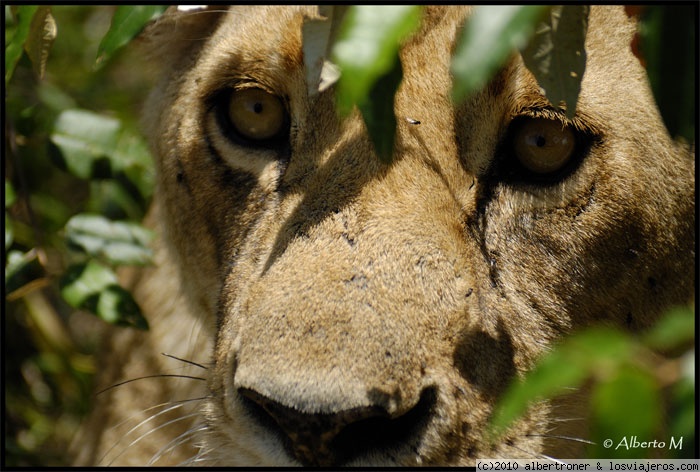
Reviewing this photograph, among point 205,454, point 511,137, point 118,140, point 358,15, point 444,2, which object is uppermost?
point 358,15

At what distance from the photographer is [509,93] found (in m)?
2.49

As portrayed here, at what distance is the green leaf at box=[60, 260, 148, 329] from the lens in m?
3.21

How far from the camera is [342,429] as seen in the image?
2086mm

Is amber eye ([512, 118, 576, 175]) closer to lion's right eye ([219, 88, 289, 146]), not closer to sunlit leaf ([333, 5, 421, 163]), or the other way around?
lion's right eye ([219, 88, 289, 146])

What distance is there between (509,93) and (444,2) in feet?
1.08

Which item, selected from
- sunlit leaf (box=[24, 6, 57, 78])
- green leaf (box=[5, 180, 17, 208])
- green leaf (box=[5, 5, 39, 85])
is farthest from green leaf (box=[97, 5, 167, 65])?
green leaf (box=[5, 180, 17, 208])

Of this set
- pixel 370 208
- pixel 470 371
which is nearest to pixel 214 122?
pixel 370 208

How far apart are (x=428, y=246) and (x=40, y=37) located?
4.82 ft

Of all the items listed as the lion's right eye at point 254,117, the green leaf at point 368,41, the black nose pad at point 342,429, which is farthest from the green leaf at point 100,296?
the green leaf at point 368,41

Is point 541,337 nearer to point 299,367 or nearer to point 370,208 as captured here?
point 370,208

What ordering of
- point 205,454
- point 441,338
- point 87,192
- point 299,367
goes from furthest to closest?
1. point 87,192
2. point 205,454
3. point 441,338
4. point 299,367

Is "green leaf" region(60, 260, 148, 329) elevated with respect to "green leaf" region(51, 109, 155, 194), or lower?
lower

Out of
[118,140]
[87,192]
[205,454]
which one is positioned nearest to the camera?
[205,454]

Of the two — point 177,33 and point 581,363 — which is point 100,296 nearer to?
point 177,33
